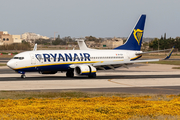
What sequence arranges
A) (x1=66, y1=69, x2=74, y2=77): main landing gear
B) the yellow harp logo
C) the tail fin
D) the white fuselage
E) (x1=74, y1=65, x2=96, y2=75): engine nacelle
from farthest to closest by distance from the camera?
the yellow harp logo < the tail fin < (x1=66, y1=69, x2=74, y2=77): main landing gear < (x1=74, y1=65, x2=96, y2=75): engine nacelle < the white fuselage

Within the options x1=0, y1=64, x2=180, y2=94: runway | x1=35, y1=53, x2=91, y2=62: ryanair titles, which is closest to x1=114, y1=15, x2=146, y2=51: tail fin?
x1=35, y1=53, x2=91, y2=62: ryanair titles

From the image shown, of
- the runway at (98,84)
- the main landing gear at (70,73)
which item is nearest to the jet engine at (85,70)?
the runway at (98,84)

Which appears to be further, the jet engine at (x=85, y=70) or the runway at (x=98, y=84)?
the jet engine at (x=85, y=70)

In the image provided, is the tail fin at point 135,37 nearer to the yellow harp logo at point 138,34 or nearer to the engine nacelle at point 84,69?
the yellow harp logo at point 138,34

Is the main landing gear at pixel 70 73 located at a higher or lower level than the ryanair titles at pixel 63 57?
lower

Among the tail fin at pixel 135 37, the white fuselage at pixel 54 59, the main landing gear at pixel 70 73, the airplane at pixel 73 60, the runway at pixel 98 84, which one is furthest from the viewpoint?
the tail fin at pixel 135 37

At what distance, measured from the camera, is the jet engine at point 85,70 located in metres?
41.8

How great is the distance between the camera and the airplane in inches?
1592

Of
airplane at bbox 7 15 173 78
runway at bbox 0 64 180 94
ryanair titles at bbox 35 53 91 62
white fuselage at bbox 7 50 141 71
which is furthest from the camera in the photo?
ryanair titles at bbox 35 53 91 62

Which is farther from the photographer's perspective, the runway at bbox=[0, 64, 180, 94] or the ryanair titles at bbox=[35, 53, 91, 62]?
the ryanair titles at bbox=[35, 53, 91, 62]

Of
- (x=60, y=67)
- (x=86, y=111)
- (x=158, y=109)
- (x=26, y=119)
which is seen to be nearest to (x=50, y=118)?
(x=26, y=119)

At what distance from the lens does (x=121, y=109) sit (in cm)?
1794

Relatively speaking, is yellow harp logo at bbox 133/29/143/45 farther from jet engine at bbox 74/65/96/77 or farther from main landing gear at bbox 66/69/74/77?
main landing gear at bbox 66/69/74/77

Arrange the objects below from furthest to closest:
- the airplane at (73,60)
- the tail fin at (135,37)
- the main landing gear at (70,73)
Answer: the tail fin at (135,37), the main landing gear at (70,73), the airplane at (73,60)
